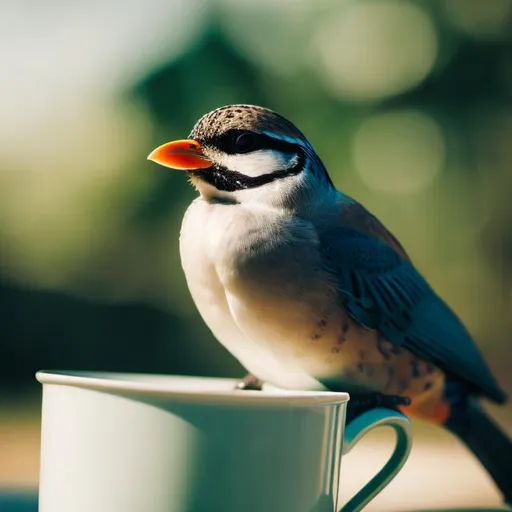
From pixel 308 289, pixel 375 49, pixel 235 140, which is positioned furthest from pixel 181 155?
pixel 375 49

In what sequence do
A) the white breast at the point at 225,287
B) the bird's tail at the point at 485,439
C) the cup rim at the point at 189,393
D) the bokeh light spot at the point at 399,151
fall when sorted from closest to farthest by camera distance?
the cup rim at the point at 189,393
the white breast at the point at 225,287
the bird's tail at the point at 485,439
the bokeh light spot at the point at 399,151

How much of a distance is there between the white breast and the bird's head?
1.7 inches

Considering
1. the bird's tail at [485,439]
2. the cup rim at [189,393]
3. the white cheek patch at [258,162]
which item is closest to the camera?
the cup rim at [189,393]

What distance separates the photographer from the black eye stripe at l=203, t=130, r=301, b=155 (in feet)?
2.92

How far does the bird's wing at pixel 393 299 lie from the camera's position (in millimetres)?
907

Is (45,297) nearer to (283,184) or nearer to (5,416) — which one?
(5,416)

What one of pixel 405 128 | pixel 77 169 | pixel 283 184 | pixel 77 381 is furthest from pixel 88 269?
pixel 77 381

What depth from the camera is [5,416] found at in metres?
2.84

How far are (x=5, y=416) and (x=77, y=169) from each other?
2.74 ft

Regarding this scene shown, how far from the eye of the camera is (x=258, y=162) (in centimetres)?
91

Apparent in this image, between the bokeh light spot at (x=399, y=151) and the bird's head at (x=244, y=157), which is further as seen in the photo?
the bokeh light spot at (x=399, y=151)

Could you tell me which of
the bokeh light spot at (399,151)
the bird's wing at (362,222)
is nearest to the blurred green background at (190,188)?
the bokeh light spot at (399,151)

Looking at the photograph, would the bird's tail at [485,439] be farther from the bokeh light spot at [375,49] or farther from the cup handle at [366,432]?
the bokeh light spot at [375,49]

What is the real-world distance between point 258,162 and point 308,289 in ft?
0.52
